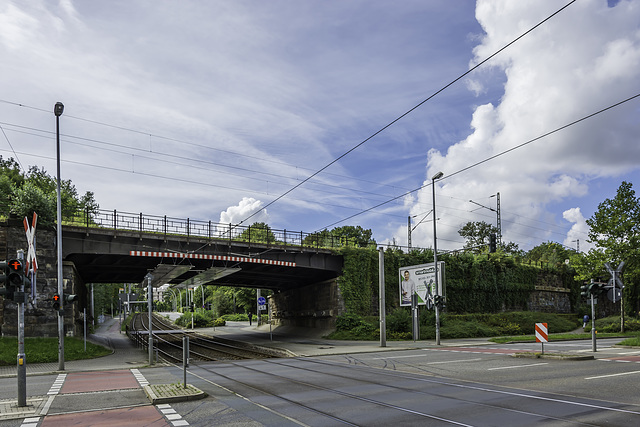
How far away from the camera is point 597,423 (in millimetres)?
8594

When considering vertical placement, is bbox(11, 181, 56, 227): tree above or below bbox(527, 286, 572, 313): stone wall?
above

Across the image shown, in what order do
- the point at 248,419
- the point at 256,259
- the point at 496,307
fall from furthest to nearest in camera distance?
the point at 496,307
the point at 256,259
the point at 248,419

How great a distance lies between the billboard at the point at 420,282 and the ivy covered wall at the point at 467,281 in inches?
163

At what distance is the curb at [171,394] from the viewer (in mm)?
11617

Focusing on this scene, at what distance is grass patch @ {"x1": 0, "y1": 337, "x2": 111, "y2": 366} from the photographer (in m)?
24.2

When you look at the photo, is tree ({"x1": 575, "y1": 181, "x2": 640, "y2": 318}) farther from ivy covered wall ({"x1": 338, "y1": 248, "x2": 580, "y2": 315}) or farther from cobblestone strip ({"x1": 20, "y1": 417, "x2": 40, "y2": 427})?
cobblestone strip ({"x1": 20, "y1": 417, "x2": 40, "y2": 427})

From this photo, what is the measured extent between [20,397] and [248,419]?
5.50m

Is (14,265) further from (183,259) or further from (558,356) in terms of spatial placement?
(183,259)

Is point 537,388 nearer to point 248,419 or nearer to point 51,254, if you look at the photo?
point 248,419

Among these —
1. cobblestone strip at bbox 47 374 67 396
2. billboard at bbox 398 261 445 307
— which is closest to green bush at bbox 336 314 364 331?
billboard at bbox 398 261 445 307

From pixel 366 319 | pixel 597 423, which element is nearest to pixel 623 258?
pixel 366 319

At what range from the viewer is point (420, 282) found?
Answer: 1459 inches

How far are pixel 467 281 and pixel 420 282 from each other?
1183 cm

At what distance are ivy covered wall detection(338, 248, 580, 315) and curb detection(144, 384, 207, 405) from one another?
28.8 metres
